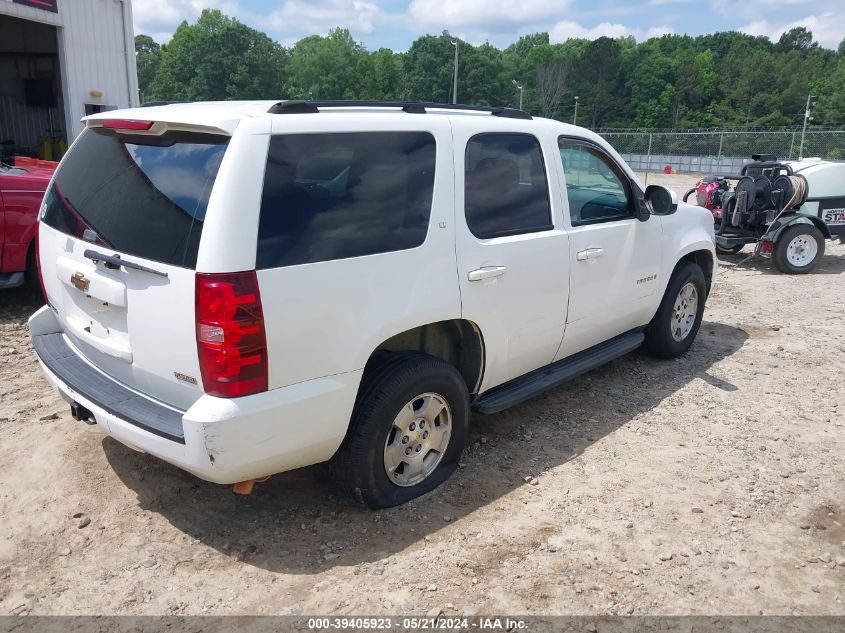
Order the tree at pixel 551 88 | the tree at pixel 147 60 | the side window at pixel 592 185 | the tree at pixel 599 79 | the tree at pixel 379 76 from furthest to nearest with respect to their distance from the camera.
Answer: the tree at pixel 147 60 < the tree at pixel 551 88 < the tree at pixel 599 79 < the tree at pixel 379 76 < the side window at pixel 592 185

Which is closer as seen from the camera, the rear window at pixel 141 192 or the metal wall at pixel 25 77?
the rear window at pixel 141 192

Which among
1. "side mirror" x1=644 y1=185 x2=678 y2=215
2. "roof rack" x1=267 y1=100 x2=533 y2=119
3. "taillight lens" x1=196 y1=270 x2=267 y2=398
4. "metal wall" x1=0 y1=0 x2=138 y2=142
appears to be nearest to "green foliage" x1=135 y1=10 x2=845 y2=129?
"metal wall" x1=0 y1=0 x2=138 y2=142

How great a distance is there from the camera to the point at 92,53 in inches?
552

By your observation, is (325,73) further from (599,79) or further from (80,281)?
(80,281)

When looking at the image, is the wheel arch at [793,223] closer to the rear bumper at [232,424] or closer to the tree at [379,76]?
the rear bumper at [232,424]

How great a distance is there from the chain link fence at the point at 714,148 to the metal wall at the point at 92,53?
30.8 meters

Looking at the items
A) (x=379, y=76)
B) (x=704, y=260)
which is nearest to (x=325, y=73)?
(x=379, y=76)

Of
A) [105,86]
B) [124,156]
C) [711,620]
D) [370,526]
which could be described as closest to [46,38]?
[105,86]

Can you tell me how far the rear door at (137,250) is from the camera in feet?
9.30

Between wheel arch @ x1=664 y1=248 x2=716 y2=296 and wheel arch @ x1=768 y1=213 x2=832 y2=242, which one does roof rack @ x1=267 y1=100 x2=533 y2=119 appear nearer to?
wheel arch @ x1=664 y1=248 x2=716 y2=296

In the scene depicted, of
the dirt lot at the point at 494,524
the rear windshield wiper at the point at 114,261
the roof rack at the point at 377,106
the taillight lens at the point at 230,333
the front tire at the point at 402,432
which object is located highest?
the roof rack at the point at 377,106

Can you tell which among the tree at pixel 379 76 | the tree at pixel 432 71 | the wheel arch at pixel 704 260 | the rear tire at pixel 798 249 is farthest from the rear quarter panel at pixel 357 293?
the tree at pixel 432 71

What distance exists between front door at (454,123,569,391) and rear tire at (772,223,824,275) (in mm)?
6896

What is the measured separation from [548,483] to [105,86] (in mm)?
14150
